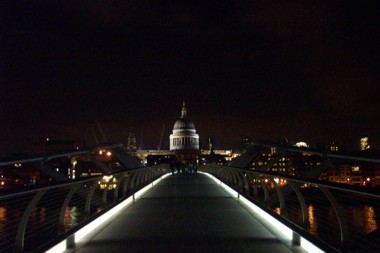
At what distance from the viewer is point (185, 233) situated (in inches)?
306

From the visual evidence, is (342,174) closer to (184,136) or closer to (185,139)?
(185,139)

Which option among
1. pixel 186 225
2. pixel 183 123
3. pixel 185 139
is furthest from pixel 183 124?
pixel 186 225

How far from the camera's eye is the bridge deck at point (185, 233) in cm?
663

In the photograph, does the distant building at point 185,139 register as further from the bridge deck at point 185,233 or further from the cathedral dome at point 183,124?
the bridge deck at point 185,233

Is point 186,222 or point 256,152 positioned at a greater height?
point 256,152

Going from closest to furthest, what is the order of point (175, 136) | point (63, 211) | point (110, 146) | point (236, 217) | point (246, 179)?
point (63, 211), point (236, 217), point (246, 179), point (110, 146), point (175, 136)

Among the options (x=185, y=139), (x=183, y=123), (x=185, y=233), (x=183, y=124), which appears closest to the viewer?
(x=185, y=233)

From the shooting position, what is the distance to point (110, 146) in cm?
1580

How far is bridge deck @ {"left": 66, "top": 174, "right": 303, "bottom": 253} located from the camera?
663 centimetres

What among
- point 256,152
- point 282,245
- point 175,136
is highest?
point 175,136

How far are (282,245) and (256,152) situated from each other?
9141 mm

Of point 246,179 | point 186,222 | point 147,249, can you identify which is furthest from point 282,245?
point 246,179

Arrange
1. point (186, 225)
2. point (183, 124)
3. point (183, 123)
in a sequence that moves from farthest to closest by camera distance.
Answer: point (183, 123)
point (183, 124)
point (186, 225)

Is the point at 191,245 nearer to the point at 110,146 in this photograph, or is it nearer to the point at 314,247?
the point at 314,247
